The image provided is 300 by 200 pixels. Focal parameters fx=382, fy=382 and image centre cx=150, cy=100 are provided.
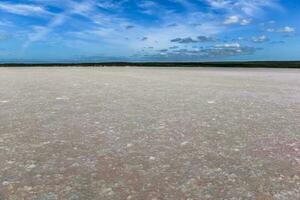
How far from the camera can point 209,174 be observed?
5270 millimetres

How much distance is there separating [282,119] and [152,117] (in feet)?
10.4

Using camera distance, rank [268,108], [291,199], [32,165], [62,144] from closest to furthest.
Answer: [291,199]
[32,165]
[62,144]
[268,108]

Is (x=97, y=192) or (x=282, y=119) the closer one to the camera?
(x=97, y=192)

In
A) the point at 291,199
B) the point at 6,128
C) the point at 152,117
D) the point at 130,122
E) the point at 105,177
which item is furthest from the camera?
the point at 152,117

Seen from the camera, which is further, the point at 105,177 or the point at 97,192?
the point at 105,177

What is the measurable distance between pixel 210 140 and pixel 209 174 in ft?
6.26

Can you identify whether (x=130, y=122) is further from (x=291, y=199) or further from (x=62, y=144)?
(x=291, y=199)

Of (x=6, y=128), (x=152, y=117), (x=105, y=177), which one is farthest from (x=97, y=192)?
(x=152, y=117)

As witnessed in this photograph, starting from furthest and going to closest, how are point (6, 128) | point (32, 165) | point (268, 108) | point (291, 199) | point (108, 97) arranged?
point (108, 97)
point (268, 108)
point (6, 128)
point (32, 165)
point (291, 199)

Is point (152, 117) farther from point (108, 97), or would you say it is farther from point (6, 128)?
point (108, 97)

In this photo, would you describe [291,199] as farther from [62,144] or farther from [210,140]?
[62,144]

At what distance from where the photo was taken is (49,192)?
15.1 feet

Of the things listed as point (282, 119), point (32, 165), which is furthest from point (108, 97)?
point (32, 165)

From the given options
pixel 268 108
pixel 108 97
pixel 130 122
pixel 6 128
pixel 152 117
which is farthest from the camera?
pixel 108 97
